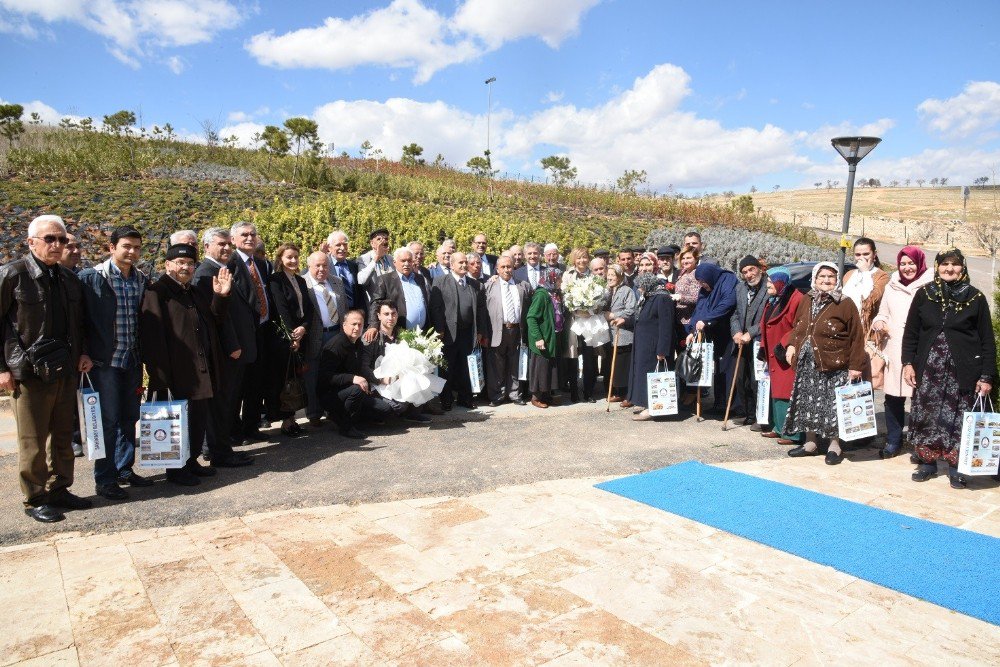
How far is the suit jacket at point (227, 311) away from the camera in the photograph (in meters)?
5.21

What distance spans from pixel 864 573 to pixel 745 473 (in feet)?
5.94

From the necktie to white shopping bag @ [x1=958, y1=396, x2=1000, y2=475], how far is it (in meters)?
5.62

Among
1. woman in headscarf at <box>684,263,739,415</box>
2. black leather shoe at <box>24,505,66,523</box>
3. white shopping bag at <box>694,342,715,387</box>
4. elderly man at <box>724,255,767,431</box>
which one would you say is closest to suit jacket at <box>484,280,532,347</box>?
woman in headscarf at <box>684,263,739,415</box>

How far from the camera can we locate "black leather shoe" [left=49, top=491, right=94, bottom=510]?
14.3 feet

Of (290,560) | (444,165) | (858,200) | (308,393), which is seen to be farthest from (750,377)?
(858,200)

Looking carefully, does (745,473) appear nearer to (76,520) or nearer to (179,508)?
(179,508)

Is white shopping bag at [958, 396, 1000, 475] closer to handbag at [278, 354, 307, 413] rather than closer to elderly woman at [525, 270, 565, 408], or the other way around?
elderly woman at [525, 270, 565, 408]

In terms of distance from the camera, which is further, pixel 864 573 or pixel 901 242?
pixel 901 242

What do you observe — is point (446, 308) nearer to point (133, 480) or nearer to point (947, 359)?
point (133, 480)

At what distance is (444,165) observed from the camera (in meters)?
29.7

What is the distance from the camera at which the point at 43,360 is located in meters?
4.10

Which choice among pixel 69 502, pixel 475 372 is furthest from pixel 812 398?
pixel 69 502

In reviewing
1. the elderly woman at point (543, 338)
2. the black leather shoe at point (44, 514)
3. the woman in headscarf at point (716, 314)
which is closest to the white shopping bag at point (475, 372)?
the elderly woman at point (543, 338)

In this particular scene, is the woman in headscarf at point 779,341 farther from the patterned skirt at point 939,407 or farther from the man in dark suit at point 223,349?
the man in dark suit at point 223,349
